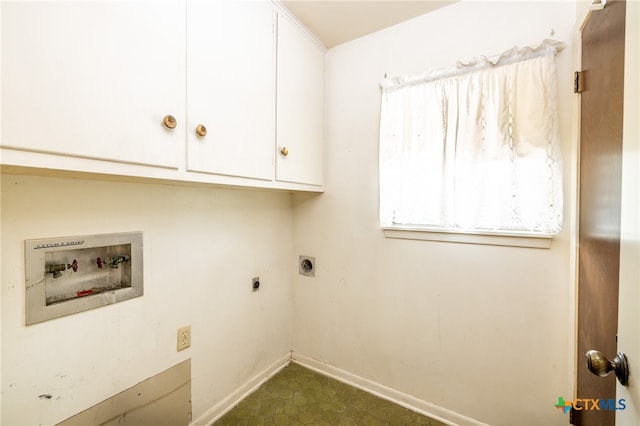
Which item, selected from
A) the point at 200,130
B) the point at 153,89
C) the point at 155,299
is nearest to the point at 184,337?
the point at 155,299

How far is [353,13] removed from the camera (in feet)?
4.71

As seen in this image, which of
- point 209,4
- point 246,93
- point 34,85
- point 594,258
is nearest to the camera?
point 34,85

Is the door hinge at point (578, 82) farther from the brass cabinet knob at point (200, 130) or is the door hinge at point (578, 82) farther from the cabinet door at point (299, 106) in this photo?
the brass cabinet knob at point (200, 130)

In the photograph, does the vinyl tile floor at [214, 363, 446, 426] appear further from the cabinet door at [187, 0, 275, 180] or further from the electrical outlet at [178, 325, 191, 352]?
the cabinet door at [187, 0, 275, 180]

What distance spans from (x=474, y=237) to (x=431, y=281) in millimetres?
313

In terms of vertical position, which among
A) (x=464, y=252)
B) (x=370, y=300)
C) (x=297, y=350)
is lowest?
(x=297, y=350)

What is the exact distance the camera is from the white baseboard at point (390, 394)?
1378 millimetres

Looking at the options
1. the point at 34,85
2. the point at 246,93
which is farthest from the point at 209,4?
the point at 34,85

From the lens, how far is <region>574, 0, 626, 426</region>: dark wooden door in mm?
772

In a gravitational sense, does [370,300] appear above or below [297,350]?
above

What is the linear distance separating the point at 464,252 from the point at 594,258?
479 mm

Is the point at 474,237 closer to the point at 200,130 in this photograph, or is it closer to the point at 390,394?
the point at 390,394

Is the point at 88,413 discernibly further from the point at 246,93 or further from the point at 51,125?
the point at 246,93

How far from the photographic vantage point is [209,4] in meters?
1.02
